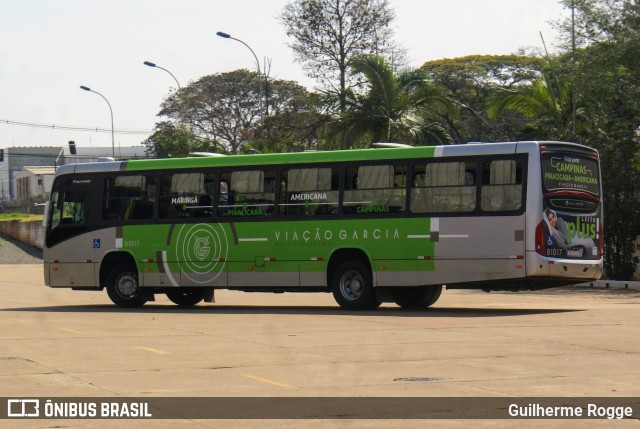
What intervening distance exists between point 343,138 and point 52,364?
90.1ft

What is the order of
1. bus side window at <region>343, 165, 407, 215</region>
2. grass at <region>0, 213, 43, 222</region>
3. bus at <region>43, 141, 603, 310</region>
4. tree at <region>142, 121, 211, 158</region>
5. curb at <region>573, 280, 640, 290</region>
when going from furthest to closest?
1. grass at <region>0, 213, 43, 222</region>
2. tree at <region>142, 121, 211, 158</region>
3. curb at <region>573, 280, 640, 290</region>
4. bus side window at <region>343, 165, 407, 215</region>
5. bus at <region>43, 141, 603, 310</region>

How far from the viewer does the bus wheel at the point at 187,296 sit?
2523 centimetres

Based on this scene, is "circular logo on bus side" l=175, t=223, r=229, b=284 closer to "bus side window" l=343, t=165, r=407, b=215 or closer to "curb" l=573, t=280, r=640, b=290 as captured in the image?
"bus side window" l=343, t=165, r=407, b=215

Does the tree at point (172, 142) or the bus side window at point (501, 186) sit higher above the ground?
the tree at point (172, 142)

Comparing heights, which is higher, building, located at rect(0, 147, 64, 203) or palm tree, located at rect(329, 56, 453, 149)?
building, located at rect(0, 147, 64, 203)

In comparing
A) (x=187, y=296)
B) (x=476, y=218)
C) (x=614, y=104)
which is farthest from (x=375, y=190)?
(x=614, y=104)

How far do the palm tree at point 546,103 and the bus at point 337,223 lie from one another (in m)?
16.6

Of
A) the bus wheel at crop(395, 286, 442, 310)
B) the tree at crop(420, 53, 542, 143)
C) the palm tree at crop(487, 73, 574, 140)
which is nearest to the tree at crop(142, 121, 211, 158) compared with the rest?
the tree at crop(420, 53, 542, 143)

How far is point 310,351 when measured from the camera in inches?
554

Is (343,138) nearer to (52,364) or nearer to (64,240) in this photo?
(64,240)

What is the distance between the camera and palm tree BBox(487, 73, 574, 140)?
38188 millimetres

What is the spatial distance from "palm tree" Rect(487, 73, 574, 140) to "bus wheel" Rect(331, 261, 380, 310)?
17.0 m

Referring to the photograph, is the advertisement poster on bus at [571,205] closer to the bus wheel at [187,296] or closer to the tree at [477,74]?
the bus wheel at [187,296]

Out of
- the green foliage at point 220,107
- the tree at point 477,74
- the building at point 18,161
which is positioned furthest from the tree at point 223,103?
the building at point 18,161
